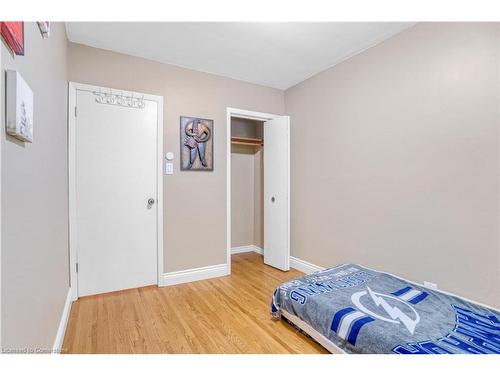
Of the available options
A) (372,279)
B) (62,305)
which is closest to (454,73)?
(372,279)

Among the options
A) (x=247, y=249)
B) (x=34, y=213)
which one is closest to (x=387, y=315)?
(x=34, y=213)

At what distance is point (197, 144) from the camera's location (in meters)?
2.86

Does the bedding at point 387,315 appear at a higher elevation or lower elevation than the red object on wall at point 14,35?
lower

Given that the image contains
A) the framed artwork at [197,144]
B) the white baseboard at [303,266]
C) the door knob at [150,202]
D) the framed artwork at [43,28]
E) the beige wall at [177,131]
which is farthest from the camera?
the white baseboard at [303,266]

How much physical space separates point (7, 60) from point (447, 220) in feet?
8.69

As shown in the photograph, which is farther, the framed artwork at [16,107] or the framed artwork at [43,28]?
the framed artwork at [43,28]

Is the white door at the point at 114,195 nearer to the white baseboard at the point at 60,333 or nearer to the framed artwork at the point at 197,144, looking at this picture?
the framed artwork at the point at 197,144

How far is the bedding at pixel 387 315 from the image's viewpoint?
1.33 m

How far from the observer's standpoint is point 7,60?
0.81 meters

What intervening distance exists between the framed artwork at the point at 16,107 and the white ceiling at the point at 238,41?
155cm

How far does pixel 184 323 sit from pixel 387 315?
1.51m

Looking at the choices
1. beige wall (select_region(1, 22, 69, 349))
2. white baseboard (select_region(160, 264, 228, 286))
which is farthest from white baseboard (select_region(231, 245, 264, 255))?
beige wall (select_region(1, 22, 69, 349))

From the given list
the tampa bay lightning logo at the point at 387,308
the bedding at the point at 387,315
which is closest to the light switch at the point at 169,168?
the bedding at the point at 387,315

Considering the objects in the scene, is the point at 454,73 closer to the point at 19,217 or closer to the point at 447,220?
the point at 447,220
